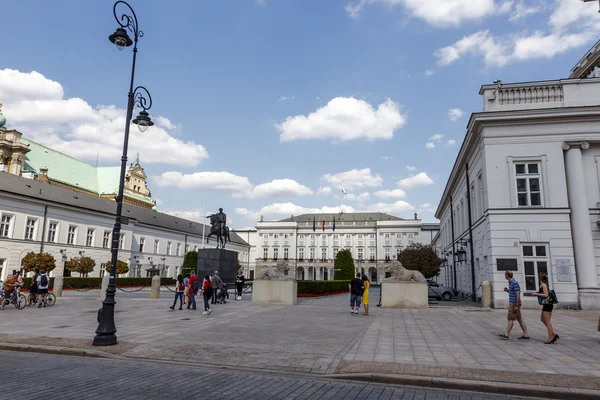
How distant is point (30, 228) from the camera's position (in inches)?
1797

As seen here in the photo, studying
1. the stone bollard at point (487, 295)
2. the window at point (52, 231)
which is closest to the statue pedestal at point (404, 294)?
the stone bollard at point (487, 295)

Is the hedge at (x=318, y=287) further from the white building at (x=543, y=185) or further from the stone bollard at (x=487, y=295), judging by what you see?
the stone bollard at (x=487, y=295)

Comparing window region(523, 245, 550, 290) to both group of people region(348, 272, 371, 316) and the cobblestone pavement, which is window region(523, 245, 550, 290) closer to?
group of people region(348, 272, 371, 316)

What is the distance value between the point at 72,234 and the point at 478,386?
5493 cm

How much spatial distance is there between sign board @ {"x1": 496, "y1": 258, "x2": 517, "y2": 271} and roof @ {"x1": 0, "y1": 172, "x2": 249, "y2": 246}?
155 feet

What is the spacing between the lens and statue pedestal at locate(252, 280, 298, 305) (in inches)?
905

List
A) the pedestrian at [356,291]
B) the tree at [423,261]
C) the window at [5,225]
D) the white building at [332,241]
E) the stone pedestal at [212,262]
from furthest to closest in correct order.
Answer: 1. the white building at [332,241]
2. the window at [5,225]
3. the tree at [423,261]
4. the stone pedestal at [212,262]
5. the pedestrian at [356,291]

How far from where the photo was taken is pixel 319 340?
11.1m

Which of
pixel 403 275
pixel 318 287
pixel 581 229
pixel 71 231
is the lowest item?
pixel 318 287

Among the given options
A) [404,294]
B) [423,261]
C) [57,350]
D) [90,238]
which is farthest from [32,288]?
[90,238]

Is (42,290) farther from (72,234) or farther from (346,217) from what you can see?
(346,217)

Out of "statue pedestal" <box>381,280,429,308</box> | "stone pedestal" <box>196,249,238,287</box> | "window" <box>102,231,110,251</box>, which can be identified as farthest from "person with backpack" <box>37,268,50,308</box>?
"window" <box>102,231,110,251</box>

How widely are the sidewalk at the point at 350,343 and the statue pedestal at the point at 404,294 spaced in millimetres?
4094

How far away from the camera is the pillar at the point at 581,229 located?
1994 centimetres
